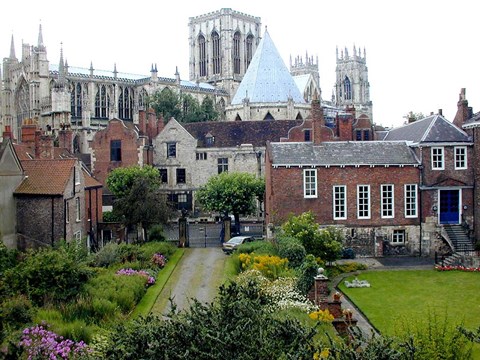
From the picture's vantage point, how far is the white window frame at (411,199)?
35812 millimetres

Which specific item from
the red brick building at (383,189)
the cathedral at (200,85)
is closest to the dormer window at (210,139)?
the cathedral at (200,85)

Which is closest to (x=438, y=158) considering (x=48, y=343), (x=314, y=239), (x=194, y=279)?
(x=314, y=239)

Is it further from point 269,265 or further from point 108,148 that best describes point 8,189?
point 108,148

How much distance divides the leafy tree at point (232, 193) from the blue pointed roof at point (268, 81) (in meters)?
31.7

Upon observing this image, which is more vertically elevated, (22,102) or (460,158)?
(22,102)

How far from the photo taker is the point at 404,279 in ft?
93.8

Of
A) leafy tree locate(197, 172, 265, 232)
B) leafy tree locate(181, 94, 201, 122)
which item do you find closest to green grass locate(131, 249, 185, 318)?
leafy tree locate(197, 172, 265, 232)

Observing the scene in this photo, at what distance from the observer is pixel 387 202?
35625 millimetres

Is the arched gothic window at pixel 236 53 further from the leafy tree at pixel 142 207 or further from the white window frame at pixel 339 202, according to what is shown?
the white window frame at pixel 339 202

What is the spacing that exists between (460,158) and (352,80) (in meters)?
115

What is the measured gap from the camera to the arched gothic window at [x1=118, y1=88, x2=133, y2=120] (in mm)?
101500

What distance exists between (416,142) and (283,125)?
20.8m

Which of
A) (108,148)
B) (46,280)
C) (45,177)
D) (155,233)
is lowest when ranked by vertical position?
(46,280)

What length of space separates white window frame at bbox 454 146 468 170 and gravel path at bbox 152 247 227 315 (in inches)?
580
